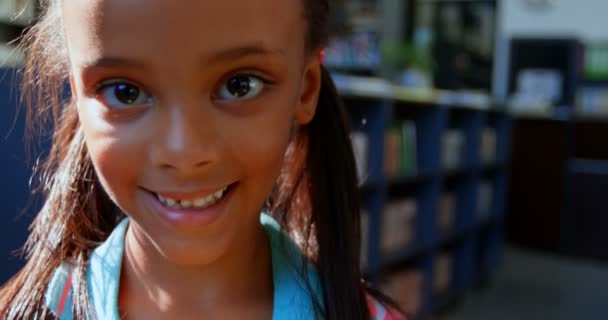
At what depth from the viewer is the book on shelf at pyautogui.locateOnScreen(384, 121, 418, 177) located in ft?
9.16

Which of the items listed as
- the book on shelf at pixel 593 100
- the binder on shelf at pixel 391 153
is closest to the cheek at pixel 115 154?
the binder on shelf at pixel 391 153

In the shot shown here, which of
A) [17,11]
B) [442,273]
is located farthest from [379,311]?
[442,273]

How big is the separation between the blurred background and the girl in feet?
2.84

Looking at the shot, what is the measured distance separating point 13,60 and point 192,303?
1.52 feet

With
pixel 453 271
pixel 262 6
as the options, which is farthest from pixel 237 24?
pixel 453 271

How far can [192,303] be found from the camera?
0.71m

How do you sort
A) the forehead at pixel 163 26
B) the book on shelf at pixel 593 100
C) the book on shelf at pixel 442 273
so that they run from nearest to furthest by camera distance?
1. the forehead at pixel 163 26
2. the book on shelf at pixel 442 273
3. the book on shelf at pixel 593 100

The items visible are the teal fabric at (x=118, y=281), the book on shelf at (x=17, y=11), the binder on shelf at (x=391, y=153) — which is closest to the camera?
the teal fabric at (x=118, y=281)

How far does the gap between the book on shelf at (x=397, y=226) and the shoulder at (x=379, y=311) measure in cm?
192

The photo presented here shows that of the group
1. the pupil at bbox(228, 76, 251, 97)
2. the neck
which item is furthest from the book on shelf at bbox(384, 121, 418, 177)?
the pupil at bbox(228, 76, 251, 97)

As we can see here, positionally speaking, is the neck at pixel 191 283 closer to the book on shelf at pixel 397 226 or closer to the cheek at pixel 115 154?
the cheek at pixel 115 154

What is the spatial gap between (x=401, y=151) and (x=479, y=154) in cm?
106

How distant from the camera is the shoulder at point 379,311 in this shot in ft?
2.59

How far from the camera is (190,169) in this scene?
588 mm
